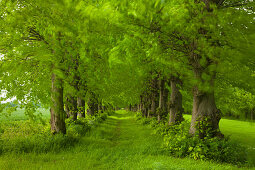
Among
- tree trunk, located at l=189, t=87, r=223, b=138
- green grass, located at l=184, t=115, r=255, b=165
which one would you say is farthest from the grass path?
green grass, located at l=184, t=115, r=255, b=165

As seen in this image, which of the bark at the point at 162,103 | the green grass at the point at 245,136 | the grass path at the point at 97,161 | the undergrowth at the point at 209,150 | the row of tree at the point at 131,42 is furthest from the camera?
the bark at the point at 162,103

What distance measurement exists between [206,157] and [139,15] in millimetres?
6416

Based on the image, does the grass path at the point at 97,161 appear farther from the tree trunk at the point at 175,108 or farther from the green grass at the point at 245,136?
the tree trunk at the point at 175,108

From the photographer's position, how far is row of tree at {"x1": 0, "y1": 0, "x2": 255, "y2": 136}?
15.2 ft

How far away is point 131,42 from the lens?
5148 millimetres

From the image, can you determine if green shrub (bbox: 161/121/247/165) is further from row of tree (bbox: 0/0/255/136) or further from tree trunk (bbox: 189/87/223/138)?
row of tree (bbox: 0/0/255/136)

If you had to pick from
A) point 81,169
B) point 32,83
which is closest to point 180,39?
point 81,169

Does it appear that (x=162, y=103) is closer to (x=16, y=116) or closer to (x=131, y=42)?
(x=131, y=42)

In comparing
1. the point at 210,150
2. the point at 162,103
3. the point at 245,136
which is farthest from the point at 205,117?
the point at 245,136

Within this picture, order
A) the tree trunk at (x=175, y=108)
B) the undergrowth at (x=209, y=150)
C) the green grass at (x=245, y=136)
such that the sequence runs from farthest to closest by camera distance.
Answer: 1. the tree trunk at (x=175, y=108)
2. the green grass at (x=245, y=136)
3. the undergrowth at (x=209, y=150)

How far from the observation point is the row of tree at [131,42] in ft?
15.2

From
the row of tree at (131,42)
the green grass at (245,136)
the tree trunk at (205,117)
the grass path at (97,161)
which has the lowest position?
the green grass at (245,136)

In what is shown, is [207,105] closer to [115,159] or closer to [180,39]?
[180,39]

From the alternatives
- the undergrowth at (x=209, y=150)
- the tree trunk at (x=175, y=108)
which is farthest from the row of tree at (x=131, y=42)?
the tree trunk at (x=175, y=108)
